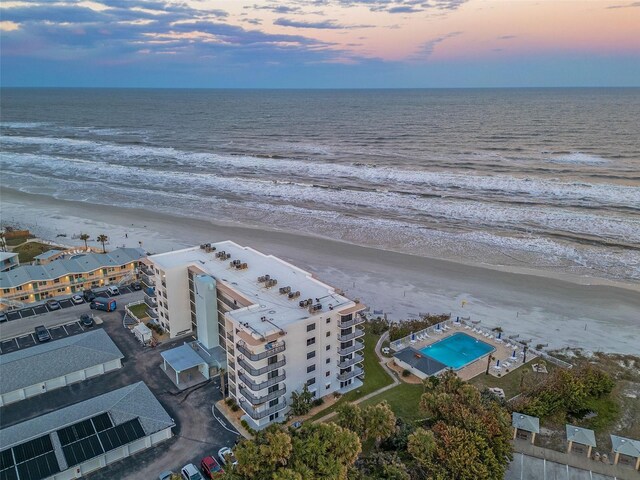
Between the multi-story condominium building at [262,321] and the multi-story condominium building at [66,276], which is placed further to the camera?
the multi-story condominium building at [66,276]

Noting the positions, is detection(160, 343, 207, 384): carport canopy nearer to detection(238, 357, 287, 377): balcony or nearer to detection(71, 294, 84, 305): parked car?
detection(238, 357, 287, 377): balcony

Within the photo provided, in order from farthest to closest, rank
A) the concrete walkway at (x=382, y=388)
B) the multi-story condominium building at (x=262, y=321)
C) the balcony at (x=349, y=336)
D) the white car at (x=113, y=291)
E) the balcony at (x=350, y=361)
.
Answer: the white car at (x=113, y=291)
the balcony at (x=350, y=361)
the balcony at (x=349, y=336)
the concrete walkway at (x=382, y=388)
the multi-story condominium building at (x=262, y=321)

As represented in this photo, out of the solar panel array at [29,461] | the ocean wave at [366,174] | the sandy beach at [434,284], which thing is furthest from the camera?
the ocean wave at [366,174]

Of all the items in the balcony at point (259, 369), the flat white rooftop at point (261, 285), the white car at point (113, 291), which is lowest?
the white car at point (113, 291)

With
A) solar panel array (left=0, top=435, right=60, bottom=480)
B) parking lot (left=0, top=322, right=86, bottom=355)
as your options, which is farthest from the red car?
parking lot (left=0, top=322, right=86, bottom=355)

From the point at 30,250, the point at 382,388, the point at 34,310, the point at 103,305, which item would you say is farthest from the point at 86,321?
the point at 382,388

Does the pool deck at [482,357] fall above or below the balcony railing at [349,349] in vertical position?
below

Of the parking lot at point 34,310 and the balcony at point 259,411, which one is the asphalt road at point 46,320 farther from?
the balcony at point 259,411

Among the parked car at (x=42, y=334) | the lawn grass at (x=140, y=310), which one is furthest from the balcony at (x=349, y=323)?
the parked car at (x=42, y=334)

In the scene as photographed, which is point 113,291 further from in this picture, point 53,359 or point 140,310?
point 53,359
